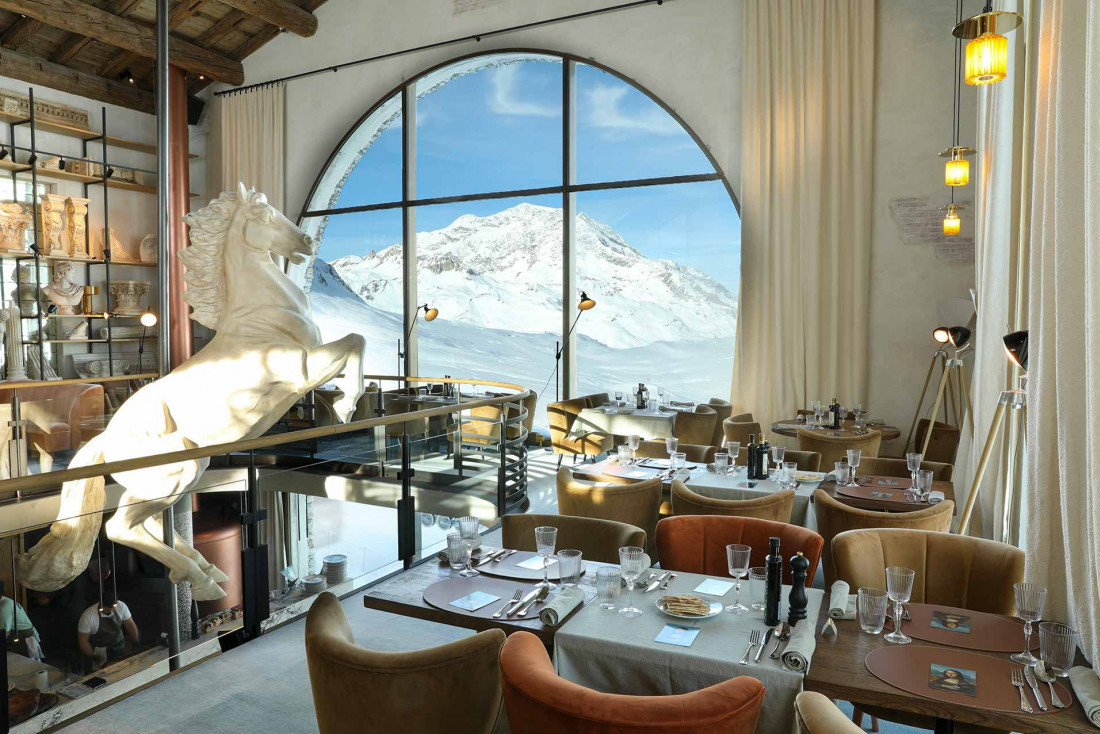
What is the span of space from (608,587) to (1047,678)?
4.01 ft

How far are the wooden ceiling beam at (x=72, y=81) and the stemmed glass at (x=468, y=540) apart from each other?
10.1m

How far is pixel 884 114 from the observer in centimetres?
717

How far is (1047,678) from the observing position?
1.92 meters

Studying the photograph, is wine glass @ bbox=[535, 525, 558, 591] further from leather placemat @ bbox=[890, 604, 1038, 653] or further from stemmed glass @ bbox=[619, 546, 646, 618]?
leather placemat @ bbox=[890, 604, 1038, 653]

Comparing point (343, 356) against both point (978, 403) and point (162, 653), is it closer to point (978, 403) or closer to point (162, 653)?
point (162, 653)

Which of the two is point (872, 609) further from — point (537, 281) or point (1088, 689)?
point (537, 281)

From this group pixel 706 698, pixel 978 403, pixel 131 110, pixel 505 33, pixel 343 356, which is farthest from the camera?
pixel 131 110

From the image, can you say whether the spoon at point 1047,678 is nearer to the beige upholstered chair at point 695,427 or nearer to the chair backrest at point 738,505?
the chair backrest at point 738,505

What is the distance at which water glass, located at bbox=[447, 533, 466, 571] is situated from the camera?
286 cm

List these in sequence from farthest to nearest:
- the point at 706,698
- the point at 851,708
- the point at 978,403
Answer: the point at 978,403
the point at 851,708
the point at 706,698

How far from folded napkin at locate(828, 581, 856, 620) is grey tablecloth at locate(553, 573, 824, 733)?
0.23 ft

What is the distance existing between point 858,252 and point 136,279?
396 inches

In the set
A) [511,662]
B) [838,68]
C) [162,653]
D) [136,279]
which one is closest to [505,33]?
[838,68]

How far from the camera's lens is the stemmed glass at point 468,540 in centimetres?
283
